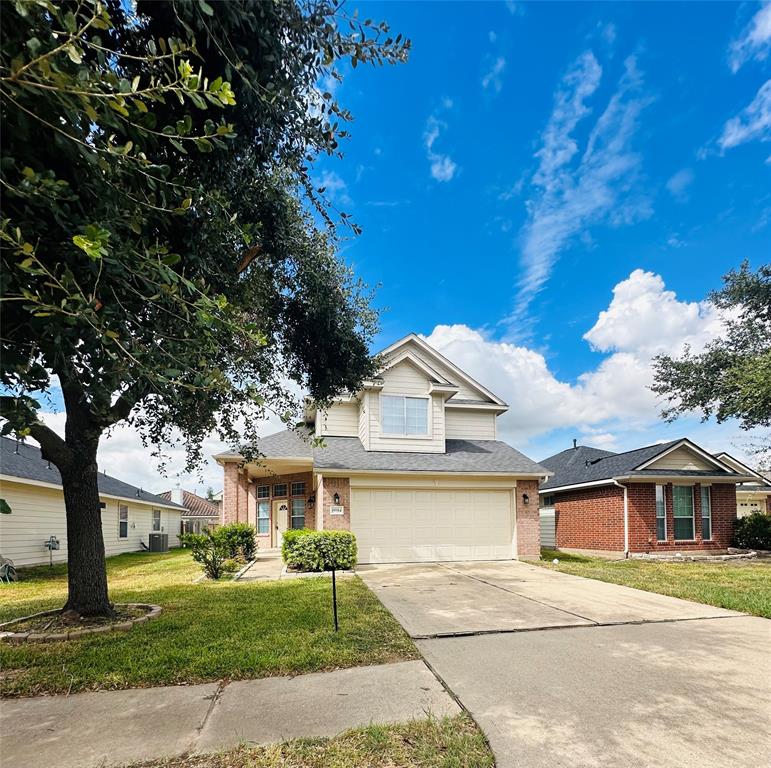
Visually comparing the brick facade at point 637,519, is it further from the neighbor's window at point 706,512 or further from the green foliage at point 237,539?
the green foliage at point 237,539

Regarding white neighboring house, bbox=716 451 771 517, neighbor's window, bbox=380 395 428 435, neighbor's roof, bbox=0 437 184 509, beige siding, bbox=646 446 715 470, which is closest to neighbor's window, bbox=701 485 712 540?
beige siding, bbox=646 446 715 470

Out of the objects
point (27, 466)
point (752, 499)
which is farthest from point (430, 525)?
point (752, 499)

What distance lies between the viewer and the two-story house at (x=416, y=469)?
14.1 meters

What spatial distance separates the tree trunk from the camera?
686cm

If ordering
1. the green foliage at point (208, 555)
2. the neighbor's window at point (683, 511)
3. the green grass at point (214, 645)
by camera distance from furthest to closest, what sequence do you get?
the neighbor's window at point (683, 511) < the green foliage at point (208, 555) < the green grass at point (214, 645)

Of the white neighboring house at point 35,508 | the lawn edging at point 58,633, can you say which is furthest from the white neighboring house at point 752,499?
the white neighboring house at point 35,508

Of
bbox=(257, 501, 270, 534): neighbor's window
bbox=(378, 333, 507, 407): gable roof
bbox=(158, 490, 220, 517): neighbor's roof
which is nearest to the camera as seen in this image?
bbox=(378, 333, 507, 407): gable roof

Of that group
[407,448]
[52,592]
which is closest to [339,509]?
[407,448]

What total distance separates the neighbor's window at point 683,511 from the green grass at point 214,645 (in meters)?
13.3

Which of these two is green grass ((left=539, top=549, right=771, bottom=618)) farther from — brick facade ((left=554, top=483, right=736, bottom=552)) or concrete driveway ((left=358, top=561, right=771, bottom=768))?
brick facade ((left=554, top=483, right=736, bottom=552))

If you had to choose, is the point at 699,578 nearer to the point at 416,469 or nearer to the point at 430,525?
the point at 430,525

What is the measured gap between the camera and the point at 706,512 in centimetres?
1727

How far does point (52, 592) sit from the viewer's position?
10.1m

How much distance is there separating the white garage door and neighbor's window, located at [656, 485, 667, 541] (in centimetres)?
565
